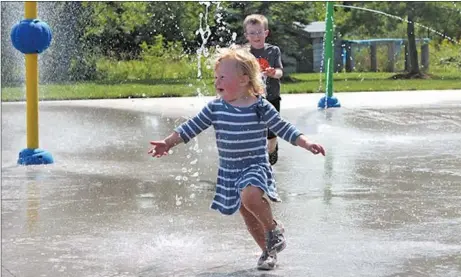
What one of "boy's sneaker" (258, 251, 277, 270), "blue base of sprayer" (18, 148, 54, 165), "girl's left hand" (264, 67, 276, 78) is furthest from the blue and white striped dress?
"blue base of sprayer" (18, 148, 54, 165)

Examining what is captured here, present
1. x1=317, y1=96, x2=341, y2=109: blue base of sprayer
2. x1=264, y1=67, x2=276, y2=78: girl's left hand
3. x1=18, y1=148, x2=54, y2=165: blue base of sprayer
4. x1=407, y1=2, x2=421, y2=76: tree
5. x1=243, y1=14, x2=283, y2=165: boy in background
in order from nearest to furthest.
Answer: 1. x1=264, y1=67, x2=276, y2=78: girl's left hand
2. x1=243, y1=14, x2=283, y2=165: boy in background
3. x1=18, y1=148, x2=54, y2=165: blue base of sprayer
4. x1=317, y1=96, x2=341, y2=109: blue base of sprayer
5. x1=407, y1=2, x2=421, y2=76: tree

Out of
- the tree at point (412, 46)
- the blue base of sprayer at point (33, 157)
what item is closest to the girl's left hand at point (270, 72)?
the blue base of sprayer at point (33, 157)

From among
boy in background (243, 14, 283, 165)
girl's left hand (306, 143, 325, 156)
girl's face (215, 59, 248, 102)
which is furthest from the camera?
boy in background (243, 14, 283, 165)

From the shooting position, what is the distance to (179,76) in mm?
27609

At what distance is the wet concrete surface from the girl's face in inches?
33.3

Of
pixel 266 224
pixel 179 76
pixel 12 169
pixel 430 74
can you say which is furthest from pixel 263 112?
pixel 430 74

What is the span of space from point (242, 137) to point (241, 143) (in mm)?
31

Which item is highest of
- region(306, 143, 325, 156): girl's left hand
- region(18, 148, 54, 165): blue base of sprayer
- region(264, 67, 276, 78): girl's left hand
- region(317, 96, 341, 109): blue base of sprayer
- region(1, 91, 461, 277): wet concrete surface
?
region(264, 67, 276, 78): girl's left hand

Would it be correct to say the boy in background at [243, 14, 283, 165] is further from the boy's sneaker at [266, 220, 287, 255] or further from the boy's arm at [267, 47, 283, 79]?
the boy's sneaker at [266, 220, 287, 255]

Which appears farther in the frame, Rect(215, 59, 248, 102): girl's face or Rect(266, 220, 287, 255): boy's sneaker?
Rect(215, 59, 248, 102): girl's face

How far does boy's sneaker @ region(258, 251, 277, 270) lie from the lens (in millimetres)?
4871

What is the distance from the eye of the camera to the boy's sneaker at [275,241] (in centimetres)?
495

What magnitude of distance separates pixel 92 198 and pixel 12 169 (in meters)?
1.71

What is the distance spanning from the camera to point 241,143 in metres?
5.04
